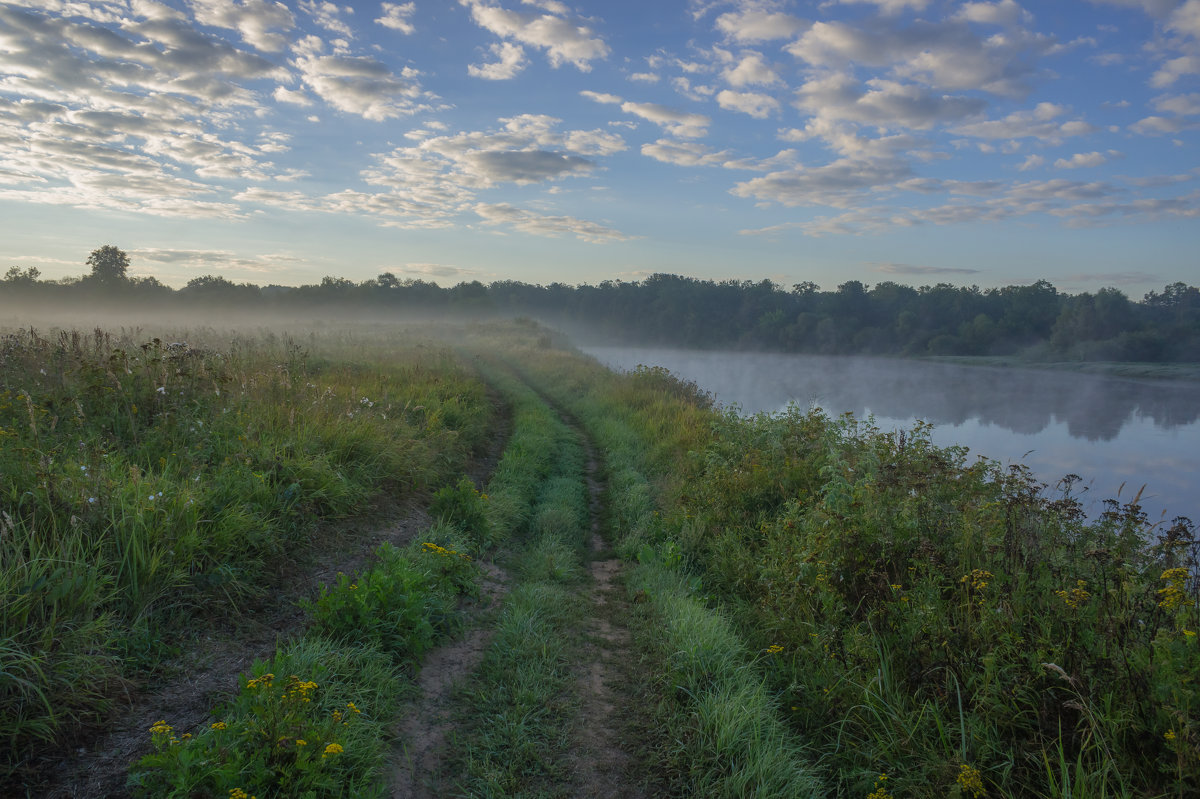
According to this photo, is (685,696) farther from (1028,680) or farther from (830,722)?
(1028,680)

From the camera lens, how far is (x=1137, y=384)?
85.6 feet

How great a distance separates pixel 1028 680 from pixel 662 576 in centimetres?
321

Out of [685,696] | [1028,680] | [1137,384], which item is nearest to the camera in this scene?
[1028,680]

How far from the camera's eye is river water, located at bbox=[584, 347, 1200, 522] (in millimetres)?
12047

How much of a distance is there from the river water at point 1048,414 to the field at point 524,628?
2025 mm

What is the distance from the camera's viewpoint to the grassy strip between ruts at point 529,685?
10.8 ft

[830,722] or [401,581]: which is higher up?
[401,581]

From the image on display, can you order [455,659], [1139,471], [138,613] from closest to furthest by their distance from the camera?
1. [138,613]
2. [455,659]
3. [1139,471]

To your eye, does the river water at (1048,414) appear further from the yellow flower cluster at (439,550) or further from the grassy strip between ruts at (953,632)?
the yellow flower cluster at (439,550)

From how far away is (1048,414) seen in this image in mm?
20828

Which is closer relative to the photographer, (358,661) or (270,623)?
(358,661)

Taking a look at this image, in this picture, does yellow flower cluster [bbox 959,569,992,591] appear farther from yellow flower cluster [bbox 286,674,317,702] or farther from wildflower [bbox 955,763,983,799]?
yellow flower cluster [bbox 286,674,317,702]

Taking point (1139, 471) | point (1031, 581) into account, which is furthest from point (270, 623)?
point (1139, 471)

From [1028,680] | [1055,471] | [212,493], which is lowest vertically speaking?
[1055,471]
